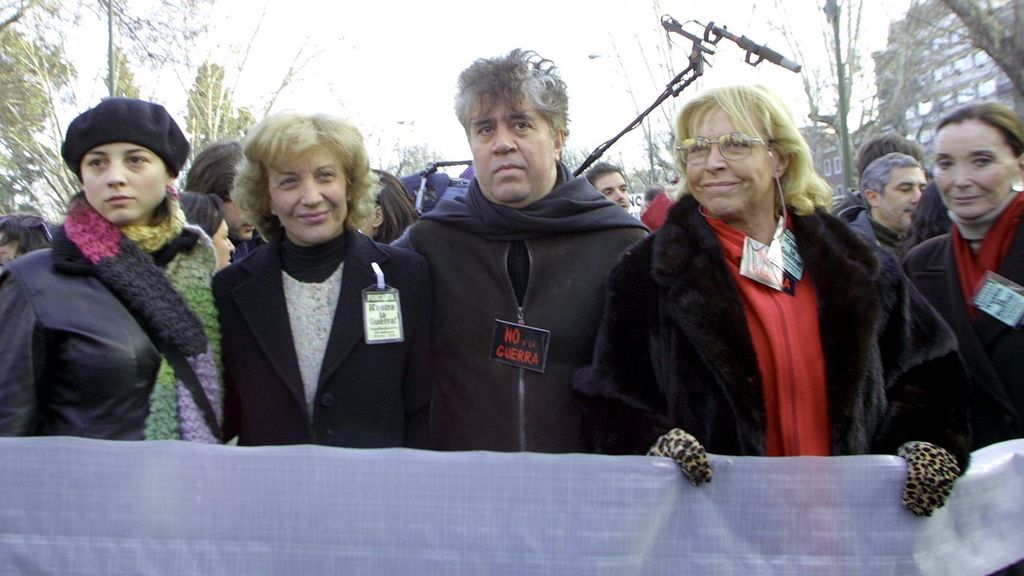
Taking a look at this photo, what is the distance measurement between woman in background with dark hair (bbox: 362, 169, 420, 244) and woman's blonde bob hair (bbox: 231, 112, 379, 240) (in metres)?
1.68

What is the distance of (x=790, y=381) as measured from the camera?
2.48m

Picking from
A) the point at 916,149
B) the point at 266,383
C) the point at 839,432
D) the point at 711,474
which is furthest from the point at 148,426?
the point at 916,149

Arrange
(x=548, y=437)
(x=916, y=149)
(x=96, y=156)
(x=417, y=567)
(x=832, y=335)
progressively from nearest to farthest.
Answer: (x=417, y=567) → (x=832, y=335) → (x=96, y=156) → (x=548, y=437) → (x=916, y=149)

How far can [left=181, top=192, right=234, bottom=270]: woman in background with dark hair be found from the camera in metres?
4.03

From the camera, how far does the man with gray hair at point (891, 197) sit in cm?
512

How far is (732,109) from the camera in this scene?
2656mm

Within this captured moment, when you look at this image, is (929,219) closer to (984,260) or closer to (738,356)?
(984,260)

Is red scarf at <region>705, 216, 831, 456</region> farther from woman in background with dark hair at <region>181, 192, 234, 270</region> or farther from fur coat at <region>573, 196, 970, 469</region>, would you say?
woman in background with dark hair at <region>181, 192, 234, 270</region>

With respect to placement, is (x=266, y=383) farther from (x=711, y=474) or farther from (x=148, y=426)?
(x=711, y=474)

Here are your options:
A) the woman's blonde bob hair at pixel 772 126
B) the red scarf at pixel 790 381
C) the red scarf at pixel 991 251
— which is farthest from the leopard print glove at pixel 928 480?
the red scarf at pixel 991 251

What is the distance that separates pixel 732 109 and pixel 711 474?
3.30 feet

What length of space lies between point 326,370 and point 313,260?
14.4 inches

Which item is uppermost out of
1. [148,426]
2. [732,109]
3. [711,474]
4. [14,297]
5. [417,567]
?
[732,109]

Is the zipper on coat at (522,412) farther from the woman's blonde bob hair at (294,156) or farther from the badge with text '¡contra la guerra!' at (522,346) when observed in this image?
the woman's blonde bob hair at (294,156)
